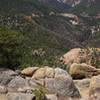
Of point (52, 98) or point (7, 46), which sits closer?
point (52, 98)

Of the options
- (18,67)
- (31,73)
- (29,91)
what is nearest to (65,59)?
(18,67)

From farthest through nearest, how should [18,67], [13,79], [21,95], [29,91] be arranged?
[18,67], [13,79], [29,91], [21,95]

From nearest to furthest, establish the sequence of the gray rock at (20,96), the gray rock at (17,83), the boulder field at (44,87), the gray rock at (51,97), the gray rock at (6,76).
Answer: the gray rock at (20,96), the boulder field at (44,87), the gray rock at (51,97), the gray rock at (17,83), the gray rock at (6,76)

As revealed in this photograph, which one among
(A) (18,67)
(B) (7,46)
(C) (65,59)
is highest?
(B) (7,46)

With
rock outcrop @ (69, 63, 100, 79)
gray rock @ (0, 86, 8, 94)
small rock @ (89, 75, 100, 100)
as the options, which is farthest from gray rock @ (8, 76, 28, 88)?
rock outcrop @ (69, 63, 100, 79)

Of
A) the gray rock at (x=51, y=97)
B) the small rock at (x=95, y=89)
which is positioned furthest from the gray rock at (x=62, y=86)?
the gray rock at (x=51, y=97)

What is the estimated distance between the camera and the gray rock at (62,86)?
4509cm

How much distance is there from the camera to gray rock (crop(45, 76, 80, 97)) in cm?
4509

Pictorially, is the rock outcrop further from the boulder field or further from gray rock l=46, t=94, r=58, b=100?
gray rock l=46, t=94, r=58, b=100

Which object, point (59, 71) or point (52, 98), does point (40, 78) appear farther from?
point (52, 98)

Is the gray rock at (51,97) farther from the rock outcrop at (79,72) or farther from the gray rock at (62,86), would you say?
the rock outcrop at (79,72)

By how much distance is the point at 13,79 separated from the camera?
46.0 m

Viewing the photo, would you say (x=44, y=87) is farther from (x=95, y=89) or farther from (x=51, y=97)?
(x=95, y=89)

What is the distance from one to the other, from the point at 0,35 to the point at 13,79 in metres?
15.6
